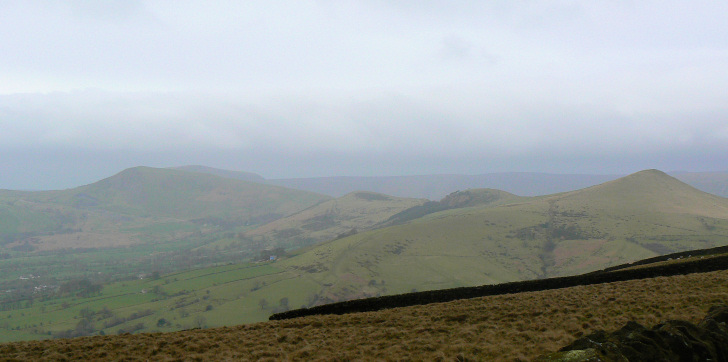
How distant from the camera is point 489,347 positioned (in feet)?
59.4

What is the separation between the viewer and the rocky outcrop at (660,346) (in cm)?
1150

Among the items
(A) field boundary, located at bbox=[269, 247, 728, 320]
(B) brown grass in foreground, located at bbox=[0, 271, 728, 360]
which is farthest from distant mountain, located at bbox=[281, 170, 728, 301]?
(B) brown grass in foreground, located at bbox=[0, 271, 728, 360]

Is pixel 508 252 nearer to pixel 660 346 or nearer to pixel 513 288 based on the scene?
pixel 513 288

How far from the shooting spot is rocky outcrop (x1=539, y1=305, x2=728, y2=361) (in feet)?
37.7

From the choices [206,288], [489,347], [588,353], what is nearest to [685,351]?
[588,353]

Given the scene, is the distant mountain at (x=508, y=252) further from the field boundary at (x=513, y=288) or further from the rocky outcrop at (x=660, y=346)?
the rocky outcrop at (x=660, y=346)

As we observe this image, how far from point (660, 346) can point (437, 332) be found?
12.2 m

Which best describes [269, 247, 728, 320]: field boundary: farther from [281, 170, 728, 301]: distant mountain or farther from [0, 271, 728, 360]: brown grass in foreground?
[281, 170, 728, 301]: distant mountain

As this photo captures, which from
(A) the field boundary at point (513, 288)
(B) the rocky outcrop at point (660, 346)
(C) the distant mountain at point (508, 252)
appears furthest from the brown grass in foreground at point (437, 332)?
(C) the distant mountain at point (508, 252)

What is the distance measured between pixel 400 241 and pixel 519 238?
190 feet

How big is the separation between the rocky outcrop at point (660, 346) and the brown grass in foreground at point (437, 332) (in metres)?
4.07

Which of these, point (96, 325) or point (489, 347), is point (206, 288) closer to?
point (96, 325)

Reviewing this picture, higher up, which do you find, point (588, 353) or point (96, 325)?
point (588, 353)

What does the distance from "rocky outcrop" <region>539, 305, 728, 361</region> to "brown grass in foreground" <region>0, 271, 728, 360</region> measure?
13.4ft
